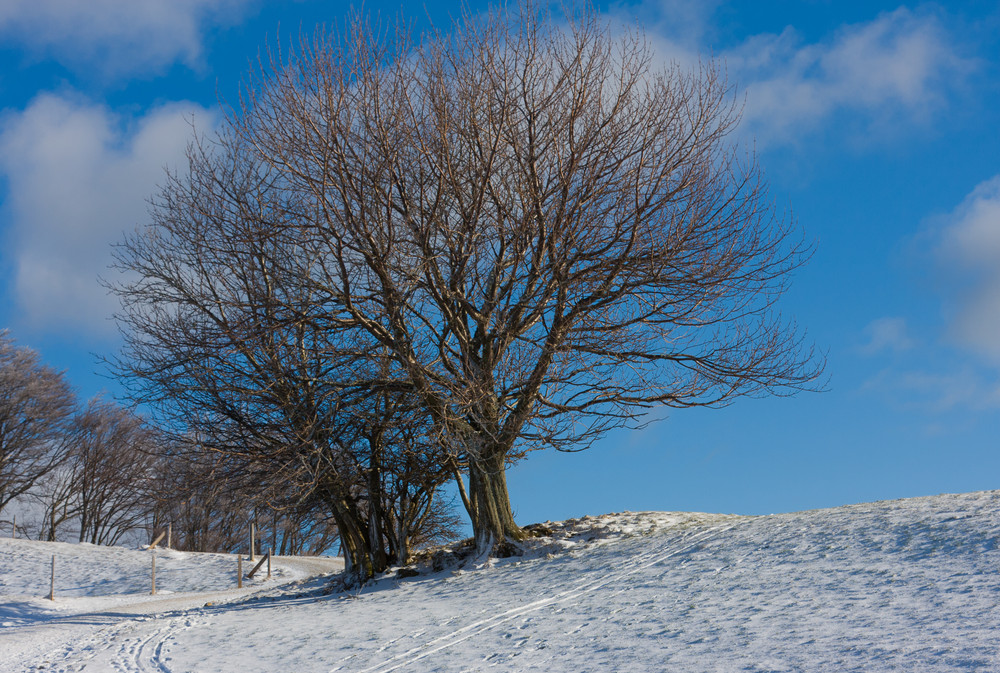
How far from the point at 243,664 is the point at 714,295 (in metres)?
8.71

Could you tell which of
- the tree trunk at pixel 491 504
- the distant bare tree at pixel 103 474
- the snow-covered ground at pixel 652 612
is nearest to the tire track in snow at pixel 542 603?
the snow-covered ground at pixel 652 612

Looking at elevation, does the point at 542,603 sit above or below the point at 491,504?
below

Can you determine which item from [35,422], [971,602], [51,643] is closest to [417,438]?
[51,643]

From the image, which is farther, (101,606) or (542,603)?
(101,606)

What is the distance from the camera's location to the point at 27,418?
34.6 m

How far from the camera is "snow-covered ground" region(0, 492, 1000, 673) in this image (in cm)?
647

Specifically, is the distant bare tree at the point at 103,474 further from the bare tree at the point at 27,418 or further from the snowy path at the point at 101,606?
the snowy path at the point at 101,606

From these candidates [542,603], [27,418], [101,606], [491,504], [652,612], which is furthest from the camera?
[27,418]

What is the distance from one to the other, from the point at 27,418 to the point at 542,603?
33271 millimetres

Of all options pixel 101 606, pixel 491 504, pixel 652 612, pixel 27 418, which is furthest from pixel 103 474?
pixel 652 612

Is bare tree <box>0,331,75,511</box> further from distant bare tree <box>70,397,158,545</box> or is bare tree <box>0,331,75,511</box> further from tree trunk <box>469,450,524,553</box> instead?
tree trunk <box>469,450,524,553</box>

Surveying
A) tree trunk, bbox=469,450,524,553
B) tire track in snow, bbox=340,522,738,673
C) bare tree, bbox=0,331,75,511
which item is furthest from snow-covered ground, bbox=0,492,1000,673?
bare tree, bbox=0,331,75,511

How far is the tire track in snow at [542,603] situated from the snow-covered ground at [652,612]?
A: 39 millimetres

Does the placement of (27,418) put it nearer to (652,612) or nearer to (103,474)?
(103,474)
